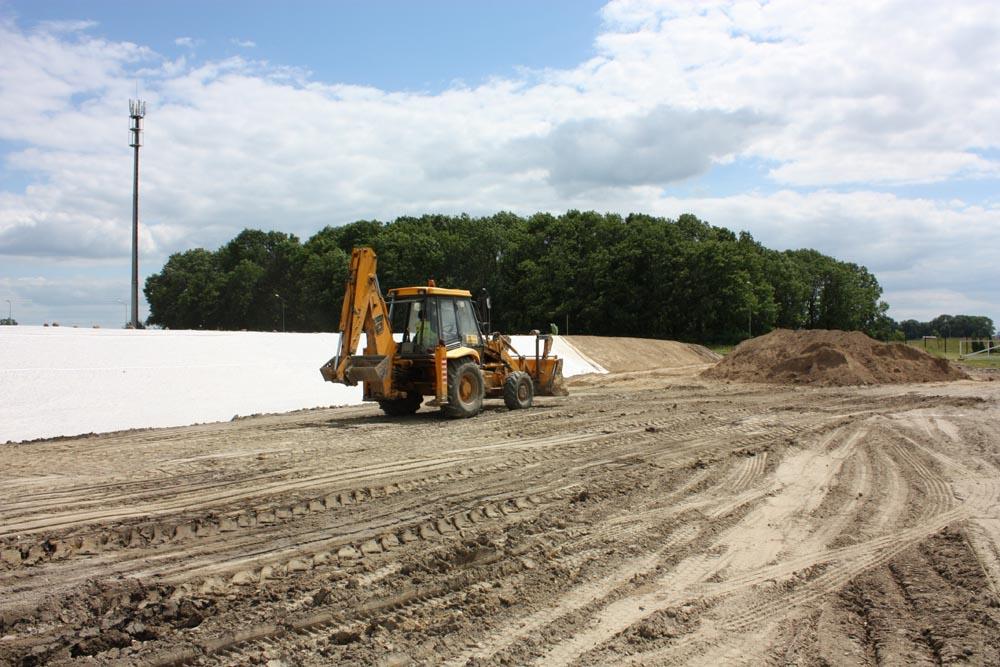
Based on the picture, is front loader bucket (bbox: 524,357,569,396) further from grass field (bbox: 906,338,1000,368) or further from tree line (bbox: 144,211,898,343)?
tree line (bbox: 144,211,898,343)

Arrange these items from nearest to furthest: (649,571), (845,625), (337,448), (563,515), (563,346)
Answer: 1. (845,625)
2. (649,571)
3. (563,515)
4. (337,448)
5. (563,346)

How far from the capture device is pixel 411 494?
759 cm

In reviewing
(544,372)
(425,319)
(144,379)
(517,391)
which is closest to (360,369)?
(425,319)

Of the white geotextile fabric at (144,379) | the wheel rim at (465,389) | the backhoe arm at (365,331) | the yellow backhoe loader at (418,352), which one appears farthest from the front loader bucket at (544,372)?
the backhoe arm at (365,331)

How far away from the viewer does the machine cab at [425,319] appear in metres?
13.8

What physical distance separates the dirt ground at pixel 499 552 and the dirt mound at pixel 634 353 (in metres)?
21.5

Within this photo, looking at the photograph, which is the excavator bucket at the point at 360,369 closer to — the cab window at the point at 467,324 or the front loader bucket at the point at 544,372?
the cab window at the point at 467,324

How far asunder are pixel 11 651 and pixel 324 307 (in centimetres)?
6254

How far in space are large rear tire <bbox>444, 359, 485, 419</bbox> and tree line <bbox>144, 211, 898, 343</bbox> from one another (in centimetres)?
4156

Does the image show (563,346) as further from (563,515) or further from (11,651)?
(11,651)

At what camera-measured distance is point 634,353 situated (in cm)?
3531

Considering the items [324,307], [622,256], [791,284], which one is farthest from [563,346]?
[791,284]

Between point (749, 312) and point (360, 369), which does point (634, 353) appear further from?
point (360, 369)

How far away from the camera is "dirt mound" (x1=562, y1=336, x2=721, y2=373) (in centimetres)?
3266
